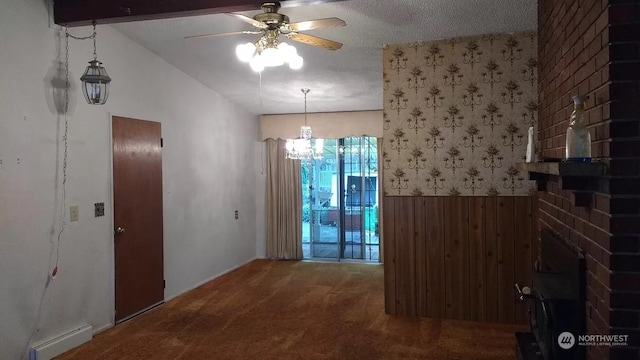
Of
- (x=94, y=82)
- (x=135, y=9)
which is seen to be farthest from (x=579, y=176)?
(x=94, y=82)

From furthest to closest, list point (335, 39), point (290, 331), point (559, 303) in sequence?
1. point (335, 39)
2. point (290, 331)
3. point (559, 303)

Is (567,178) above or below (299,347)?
above

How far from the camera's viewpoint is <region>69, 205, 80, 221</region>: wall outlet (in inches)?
144

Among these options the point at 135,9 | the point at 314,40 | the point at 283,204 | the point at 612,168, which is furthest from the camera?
the point at 283,204

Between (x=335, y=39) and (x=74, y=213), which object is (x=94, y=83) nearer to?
(x=74, y=213)

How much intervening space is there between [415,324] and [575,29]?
2803 mm

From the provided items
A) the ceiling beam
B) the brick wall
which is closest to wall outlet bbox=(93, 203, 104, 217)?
the ceiling beam

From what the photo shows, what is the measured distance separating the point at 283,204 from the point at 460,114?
3.51m

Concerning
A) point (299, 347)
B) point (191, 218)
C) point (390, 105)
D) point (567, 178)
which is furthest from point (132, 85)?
point (567, 178)

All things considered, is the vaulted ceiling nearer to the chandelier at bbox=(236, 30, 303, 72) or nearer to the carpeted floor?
Answer: the chandelier at bbox=(236, 30, 303, 72)

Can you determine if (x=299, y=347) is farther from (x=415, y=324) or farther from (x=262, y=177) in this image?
(x=262, y=177)

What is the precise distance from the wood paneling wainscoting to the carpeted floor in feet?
0.57

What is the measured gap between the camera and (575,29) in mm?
2158

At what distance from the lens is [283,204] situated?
6965mm
